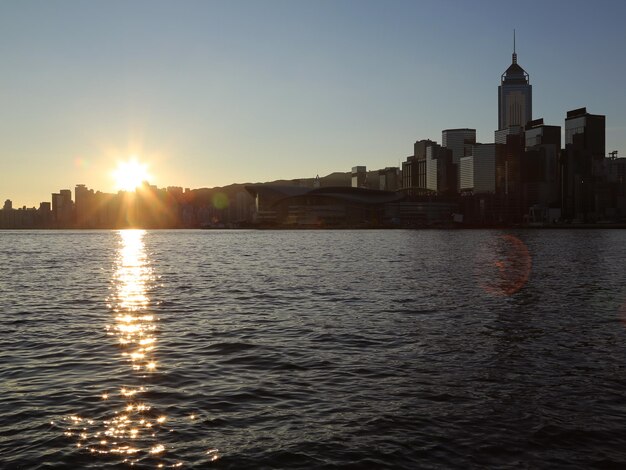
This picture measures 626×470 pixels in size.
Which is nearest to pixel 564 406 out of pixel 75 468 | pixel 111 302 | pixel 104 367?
pixel 75 468

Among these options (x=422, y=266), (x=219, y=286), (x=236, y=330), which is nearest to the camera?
(x=236, y=330)

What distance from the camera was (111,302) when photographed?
41031mm

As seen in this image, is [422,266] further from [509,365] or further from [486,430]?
[486,430]

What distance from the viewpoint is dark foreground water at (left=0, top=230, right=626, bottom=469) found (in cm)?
1334

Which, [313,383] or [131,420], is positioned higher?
[131,420]

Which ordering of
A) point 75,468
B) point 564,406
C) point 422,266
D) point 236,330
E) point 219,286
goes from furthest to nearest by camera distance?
point 422,266 < point 219,286 < point 236,330 < point 564,406 < point 75,468

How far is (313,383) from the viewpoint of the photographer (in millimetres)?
18797

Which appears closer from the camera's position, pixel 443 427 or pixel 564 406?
pixel 443 427

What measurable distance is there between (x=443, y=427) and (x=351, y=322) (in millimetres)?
16174

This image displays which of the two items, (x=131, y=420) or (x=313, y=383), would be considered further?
(x=313, y=383)

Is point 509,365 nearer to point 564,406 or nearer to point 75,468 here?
point 564,406

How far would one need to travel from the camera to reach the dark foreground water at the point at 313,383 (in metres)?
13.3

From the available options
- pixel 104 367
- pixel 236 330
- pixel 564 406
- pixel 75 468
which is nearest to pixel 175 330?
pixel 236 330

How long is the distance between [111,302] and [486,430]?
32.0 metres
